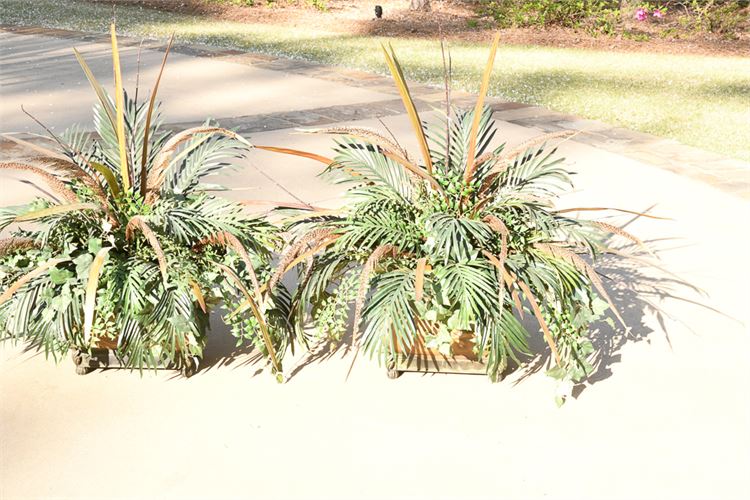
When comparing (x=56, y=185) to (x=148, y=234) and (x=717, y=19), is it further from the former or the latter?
(x=717, y=19)

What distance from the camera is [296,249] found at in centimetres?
289

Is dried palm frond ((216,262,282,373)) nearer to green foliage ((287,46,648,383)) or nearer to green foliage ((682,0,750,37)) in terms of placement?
green foliage ((287,46,648,383))

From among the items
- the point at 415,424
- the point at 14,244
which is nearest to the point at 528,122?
the point at 415,424

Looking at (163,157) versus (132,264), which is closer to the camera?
(132,264)

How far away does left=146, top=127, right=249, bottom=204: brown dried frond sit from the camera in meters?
3.14

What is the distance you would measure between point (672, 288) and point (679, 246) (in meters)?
0.58

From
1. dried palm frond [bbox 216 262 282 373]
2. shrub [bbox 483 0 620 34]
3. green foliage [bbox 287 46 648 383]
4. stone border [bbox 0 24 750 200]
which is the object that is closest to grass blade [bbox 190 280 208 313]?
dried palm frond [bbox 216 262 282 373]

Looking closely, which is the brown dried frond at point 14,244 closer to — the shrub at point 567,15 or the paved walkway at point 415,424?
→ the paved walkway at point 415,424

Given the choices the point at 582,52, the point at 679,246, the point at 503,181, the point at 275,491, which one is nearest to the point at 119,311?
the point at 275,491

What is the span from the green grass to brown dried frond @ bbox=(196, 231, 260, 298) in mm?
4374

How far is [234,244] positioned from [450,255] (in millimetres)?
754

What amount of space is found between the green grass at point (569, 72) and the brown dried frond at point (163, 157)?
427 centimetres

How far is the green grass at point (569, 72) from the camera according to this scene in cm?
713

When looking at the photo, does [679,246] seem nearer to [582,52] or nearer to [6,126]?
[6,126]
